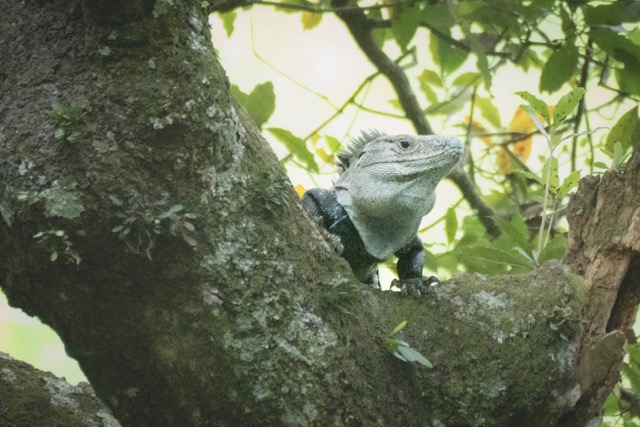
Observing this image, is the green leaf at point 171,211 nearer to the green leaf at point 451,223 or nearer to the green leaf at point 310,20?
the green leaf at point 451,223

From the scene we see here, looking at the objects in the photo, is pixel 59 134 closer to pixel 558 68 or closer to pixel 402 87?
pixel 558 68

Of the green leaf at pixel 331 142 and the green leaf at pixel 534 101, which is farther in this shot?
the green leaf at pixel 331 142

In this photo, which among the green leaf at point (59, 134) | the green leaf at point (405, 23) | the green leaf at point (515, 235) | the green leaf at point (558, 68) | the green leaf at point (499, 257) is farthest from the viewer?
the green leaf at point (405, 23)

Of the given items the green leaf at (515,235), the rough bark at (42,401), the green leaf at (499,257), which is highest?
the green leaf at (515,235)

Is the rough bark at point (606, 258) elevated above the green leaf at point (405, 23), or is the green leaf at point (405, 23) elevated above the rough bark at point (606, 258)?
the green leaf at point (405, 23)

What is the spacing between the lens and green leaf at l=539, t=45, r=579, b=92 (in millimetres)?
4383

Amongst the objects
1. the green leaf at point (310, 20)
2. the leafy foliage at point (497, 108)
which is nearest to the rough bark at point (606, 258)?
the leafy foliage at point (497, 108)

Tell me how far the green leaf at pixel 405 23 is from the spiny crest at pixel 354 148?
71 centimetres

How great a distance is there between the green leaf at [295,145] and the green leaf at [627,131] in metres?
1.41

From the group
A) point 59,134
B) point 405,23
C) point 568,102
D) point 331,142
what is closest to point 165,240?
point 59,134

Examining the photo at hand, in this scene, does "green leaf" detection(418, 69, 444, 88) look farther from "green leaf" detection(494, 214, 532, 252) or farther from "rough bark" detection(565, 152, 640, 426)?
"rough bark" detection(565, 152, 640, 426)

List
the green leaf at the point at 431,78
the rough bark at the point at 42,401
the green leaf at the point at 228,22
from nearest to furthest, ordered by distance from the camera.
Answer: the rough bark at the point at 42,401 < the green leaf at the point at 228,22 < the green leaf at the point at 431,78

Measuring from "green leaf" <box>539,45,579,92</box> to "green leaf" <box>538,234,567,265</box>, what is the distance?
2.76 ft

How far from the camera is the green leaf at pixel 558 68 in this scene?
4383mm
